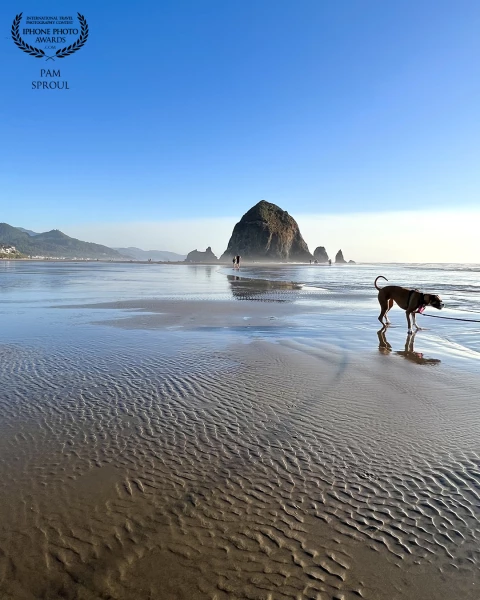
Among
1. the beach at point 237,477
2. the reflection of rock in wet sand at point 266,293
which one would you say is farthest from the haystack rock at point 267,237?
the beach at point 237,477

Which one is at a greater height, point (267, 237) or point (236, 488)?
point (267, 237)

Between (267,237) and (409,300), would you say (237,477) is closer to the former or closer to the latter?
(409,300)

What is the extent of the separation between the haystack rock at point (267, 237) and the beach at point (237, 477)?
165830mm

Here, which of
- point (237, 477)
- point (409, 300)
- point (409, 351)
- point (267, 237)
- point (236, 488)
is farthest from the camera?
point (267, 237)

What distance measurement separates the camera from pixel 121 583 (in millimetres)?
1997

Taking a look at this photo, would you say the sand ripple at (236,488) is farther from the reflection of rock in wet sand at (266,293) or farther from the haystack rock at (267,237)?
the haystack rock at (267,237)

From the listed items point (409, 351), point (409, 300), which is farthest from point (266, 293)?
point (409, 351)

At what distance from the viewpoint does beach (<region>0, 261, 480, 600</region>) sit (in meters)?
2.08

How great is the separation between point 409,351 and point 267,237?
167 meters

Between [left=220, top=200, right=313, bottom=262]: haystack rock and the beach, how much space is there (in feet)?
544

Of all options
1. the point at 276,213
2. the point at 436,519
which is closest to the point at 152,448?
the point at 436,519

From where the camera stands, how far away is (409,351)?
789cm

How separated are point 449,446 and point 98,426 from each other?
365 centimetres

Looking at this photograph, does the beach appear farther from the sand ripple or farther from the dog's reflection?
the dog's reflection
